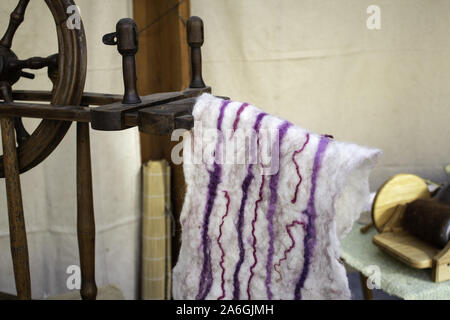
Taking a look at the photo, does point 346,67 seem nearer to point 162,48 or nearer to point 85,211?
point 162,48

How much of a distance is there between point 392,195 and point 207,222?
110cm

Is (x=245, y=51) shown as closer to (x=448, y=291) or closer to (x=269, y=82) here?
(x=269, y=82)

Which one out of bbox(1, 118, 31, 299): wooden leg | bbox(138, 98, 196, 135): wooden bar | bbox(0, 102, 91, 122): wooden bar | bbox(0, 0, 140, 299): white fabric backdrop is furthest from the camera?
bbox(0, 0, 140, 299): white fabric backdrop

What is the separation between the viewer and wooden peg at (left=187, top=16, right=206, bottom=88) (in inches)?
39.7

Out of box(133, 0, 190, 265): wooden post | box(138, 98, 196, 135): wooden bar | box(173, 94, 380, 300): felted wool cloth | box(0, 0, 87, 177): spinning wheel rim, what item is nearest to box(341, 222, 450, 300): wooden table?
box(133, 0, 190, 265): wooden post

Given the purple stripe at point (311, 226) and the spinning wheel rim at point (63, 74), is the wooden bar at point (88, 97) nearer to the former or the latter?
the spinning wheel rim at point (63, 74)

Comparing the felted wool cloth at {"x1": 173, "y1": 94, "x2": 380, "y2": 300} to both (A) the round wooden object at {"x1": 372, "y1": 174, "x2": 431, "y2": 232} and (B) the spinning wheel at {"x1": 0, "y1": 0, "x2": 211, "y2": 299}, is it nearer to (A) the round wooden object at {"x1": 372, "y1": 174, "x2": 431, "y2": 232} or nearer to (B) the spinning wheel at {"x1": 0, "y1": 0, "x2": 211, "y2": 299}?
(B) the spinning wheel at {"x1": 0, "y1": 0, "x2": 211, "y2": 299}

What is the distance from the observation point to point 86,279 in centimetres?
112

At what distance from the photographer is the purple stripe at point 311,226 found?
2.19 ft

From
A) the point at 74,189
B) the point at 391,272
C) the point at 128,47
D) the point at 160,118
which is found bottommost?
the point at 391,272

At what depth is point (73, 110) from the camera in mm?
895

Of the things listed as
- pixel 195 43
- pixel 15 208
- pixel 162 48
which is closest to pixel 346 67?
pixel 162 48

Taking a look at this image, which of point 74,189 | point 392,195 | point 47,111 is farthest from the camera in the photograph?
point 74,189

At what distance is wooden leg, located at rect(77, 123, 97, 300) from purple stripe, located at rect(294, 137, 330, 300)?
0.57 metres
